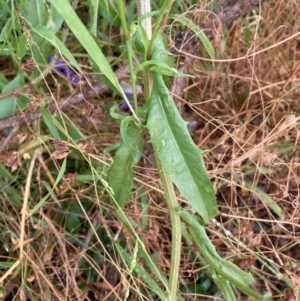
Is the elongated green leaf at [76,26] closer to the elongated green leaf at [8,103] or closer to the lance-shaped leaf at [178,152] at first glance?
the lance-shaped leaf at [178,152]

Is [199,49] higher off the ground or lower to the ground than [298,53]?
higher

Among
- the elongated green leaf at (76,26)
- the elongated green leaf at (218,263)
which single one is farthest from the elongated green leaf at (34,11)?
the elongated green leaf at (218,263)

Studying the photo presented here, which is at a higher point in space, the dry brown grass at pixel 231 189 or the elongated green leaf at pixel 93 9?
the elongated green leaf at pixel 93 9

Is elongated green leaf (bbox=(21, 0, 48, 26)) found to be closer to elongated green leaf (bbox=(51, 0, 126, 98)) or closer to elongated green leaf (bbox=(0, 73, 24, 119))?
elongated green leaf (bbox=(0, 73, 24, 119))

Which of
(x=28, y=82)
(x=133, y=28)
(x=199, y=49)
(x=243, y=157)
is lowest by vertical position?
(x=243, y=157)

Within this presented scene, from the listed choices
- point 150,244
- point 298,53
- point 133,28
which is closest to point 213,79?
point 298,53

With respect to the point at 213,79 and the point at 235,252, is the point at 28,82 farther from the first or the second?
the point at 235,252

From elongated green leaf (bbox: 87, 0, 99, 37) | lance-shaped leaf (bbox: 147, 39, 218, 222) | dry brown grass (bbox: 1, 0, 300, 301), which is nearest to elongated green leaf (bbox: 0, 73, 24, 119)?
dry brown grass (bbox: 1, 0, 300, 301)

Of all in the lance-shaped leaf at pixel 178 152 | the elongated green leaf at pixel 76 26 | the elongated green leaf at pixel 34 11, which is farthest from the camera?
the elongated green leaf at pixel 34 11
